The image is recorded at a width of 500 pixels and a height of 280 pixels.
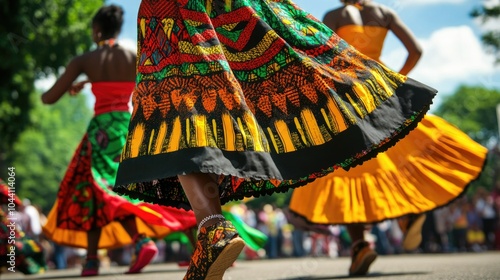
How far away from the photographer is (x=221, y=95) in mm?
2998

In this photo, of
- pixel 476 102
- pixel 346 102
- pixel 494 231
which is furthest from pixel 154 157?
pixel 476 102

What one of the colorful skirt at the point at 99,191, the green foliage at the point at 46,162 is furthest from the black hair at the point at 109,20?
the green foliage at the point at 46,162

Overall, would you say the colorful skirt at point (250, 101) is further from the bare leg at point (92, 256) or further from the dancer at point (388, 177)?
the bare leg at point (92, 256)

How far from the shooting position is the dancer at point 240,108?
2.89 metres

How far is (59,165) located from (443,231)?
48.0 m

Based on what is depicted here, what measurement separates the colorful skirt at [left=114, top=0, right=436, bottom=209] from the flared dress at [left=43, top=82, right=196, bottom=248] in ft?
9.81

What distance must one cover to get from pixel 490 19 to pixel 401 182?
22219 mm

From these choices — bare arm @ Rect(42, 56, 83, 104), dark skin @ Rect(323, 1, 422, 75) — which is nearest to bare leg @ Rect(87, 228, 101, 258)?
bare arm @ Rect(42, 56, 83, 104)

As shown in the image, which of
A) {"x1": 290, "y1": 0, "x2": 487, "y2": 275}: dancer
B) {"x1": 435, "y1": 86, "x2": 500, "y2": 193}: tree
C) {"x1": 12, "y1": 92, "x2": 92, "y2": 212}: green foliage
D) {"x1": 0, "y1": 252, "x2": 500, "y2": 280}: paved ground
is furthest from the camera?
{"x1": 435, "y1": 86, "x2": 500, "y2": 193}: tree

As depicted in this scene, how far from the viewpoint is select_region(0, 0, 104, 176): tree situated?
1514 centimetres

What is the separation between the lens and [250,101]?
10.7 ft

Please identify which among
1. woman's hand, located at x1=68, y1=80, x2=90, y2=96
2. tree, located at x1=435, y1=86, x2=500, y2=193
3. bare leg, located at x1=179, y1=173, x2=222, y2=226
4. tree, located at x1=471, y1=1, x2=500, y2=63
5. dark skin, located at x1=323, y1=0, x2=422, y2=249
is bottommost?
tree, located at x1=435, y1=86, x2=500, y2=193

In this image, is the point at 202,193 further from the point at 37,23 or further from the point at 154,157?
the point at 37,23

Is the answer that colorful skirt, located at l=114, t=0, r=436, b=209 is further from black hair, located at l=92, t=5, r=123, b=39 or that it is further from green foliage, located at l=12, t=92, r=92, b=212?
green foliage, located at l=12, t=92, r=92, b=212
